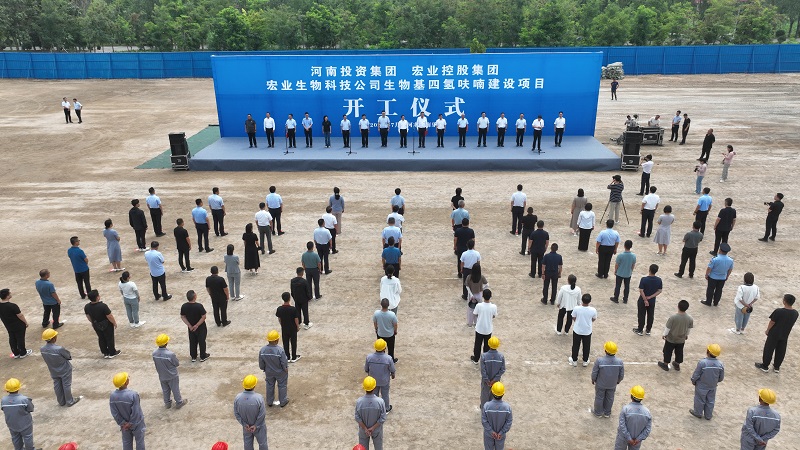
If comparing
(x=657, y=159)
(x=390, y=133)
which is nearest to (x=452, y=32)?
(x=390, y=133)

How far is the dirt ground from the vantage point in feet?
28.9

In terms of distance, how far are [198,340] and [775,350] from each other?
9.99 meters

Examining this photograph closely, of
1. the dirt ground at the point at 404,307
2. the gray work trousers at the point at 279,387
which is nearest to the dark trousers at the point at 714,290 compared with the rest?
the dirt ground at the point at 404,307

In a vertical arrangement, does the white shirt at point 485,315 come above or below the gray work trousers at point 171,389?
above

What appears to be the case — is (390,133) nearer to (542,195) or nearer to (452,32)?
(542,195)

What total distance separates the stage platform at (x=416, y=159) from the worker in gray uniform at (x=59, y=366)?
48.7 feet

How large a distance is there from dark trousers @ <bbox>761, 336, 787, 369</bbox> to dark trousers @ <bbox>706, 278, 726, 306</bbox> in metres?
2.15

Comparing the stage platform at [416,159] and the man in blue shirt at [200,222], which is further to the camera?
the stage platform at [416,159]

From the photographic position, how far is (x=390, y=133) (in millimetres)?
27203

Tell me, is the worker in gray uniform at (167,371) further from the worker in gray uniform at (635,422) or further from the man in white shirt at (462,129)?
the man in white shirt at (462,129)

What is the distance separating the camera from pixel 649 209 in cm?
1529

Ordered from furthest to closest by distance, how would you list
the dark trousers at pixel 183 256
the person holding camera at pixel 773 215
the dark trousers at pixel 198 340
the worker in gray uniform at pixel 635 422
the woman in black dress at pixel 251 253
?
the person holding camera at pixel 773 215 < the dark trousers at pixel 183 256 < the woman in black dress at pixel 251 253 < the dark trousers at pixel 198 340 < the worker in gray uniform at pixel 635 422

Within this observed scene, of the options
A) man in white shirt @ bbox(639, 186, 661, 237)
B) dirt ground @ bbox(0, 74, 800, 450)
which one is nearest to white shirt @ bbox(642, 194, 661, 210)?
man in white shirt @ bbox(639, 186, 661, 237)

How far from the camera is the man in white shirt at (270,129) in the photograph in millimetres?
25030
